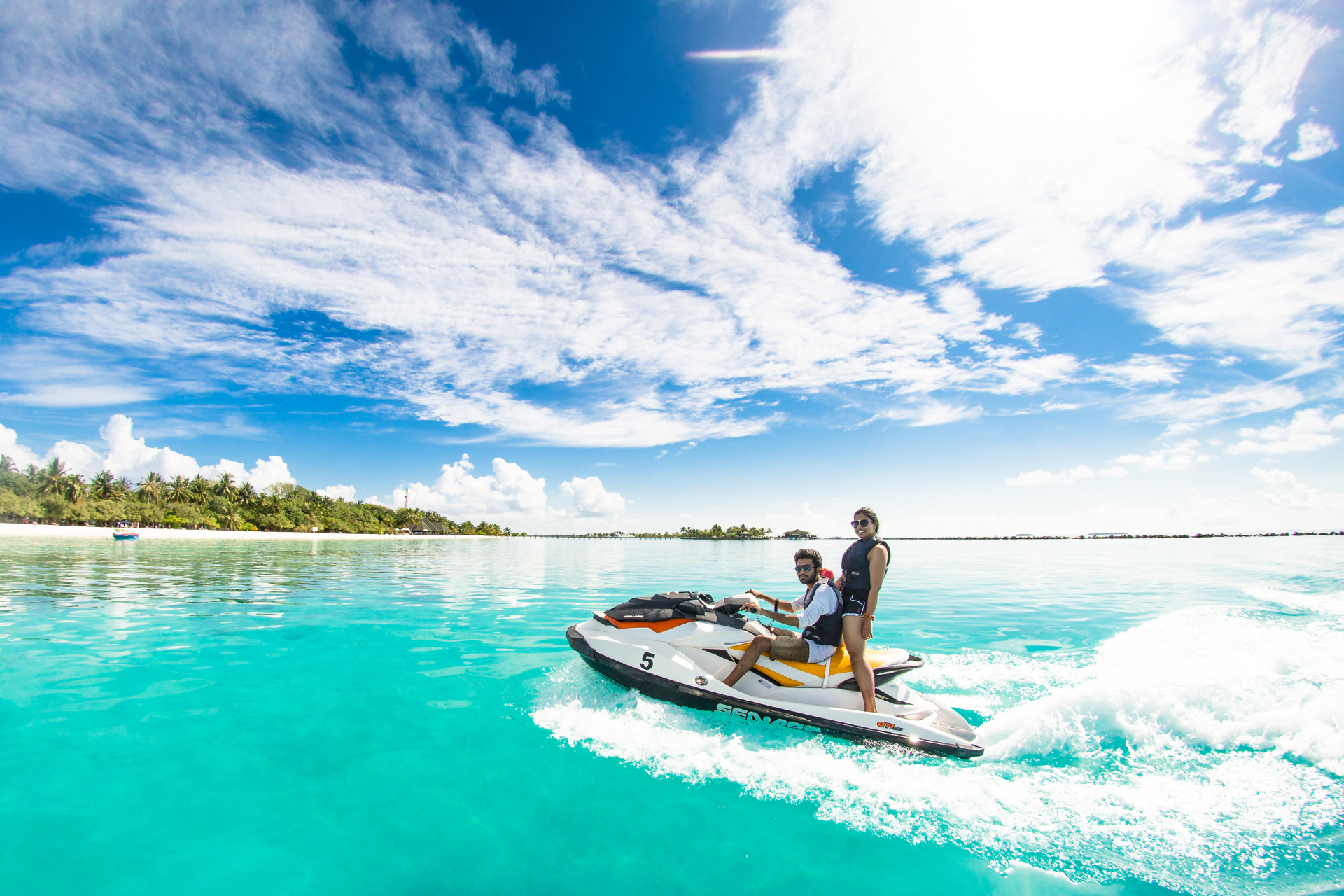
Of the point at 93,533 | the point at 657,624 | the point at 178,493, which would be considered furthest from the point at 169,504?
the point at 657,624

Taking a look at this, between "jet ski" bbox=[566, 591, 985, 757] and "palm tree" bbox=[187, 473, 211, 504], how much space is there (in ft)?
322

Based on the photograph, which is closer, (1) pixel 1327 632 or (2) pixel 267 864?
(2) pixel 267 864

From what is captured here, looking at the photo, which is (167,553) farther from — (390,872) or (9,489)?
(9,489)

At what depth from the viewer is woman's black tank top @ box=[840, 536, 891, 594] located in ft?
18.4

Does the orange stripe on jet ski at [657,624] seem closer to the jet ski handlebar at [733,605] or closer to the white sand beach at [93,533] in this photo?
the jet ski handlebar at [733,605]

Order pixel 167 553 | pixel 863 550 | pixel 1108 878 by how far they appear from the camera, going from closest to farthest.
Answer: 1. pixel 1108 878
2. pixel 863 550
3. pixel 167 553

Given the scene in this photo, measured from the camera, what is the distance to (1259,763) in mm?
4855

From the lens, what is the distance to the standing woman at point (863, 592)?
18.3 ft

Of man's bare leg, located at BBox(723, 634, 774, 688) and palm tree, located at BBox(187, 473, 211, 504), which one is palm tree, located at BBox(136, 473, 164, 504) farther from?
man's bare leg, located at BBox(723, 634, 774, 688)

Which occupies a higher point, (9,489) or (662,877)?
(9,489)

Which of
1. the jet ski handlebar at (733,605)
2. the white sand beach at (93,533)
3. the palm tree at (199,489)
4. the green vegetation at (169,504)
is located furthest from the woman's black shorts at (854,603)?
the palm tree at (199,489)

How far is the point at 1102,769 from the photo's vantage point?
191 inches

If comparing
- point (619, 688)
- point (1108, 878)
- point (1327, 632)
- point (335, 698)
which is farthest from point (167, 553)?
point (1327, 632)

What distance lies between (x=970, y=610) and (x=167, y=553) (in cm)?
4153
